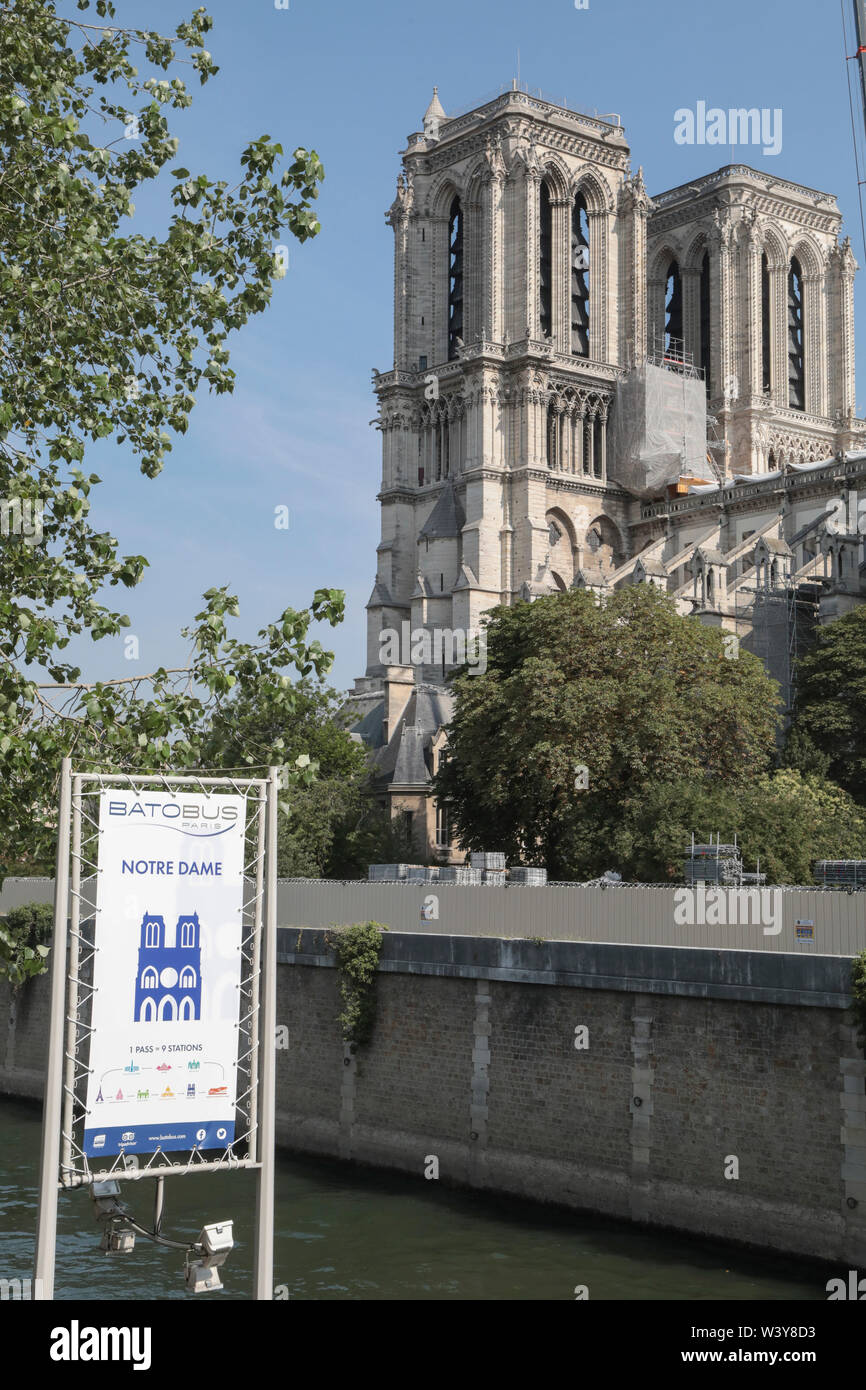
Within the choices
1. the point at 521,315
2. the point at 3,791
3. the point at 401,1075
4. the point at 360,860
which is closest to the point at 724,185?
the point at 521,315

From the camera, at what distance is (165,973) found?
11.5 m

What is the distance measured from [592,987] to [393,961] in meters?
5.26

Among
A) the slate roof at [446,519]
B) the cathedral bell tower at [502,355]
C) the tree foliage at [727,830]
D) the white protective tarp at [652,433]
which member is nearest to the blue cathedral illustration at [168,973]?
the tree foliage at [727,830]

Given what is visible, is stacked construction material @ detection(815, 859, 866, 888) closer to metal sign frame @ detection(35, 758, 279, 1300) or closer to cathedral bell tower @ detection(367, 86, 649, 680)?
metal sign frame @ detection(35, 758, 279, 1300)

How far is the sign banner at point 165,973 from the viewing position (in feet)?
36.9

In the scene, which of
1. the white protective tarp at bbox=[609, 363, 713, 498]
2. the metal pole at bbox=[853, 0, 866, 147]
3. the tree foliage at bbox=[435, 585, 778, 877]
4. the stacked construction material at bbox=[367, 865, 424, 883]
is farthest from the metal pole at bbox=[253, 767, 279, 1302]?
the white protective tarp at bbox=[609, 363, 713, 498]

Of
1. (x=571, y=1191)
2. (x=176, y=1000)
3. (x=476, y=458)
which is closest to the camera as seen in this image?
(x=176, y=1000)

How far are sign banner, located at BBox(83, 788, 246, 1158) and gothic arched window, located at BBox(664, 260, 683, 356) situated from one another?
8778cm

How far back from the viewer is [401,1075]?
29344mm

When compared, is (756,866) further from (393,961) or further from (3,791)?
(3,791)

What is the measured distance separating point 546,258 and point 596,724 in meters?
47.8

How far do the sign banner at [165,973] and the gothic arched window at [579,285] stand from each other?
243 feet

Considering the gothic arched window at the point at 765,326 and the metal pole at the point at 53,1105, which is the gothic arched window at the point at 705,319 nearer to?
the gothic arched window at the point at 765,326

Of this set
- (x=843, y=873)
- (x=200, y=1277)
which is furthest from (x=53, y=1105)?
(x=843, y=873)
